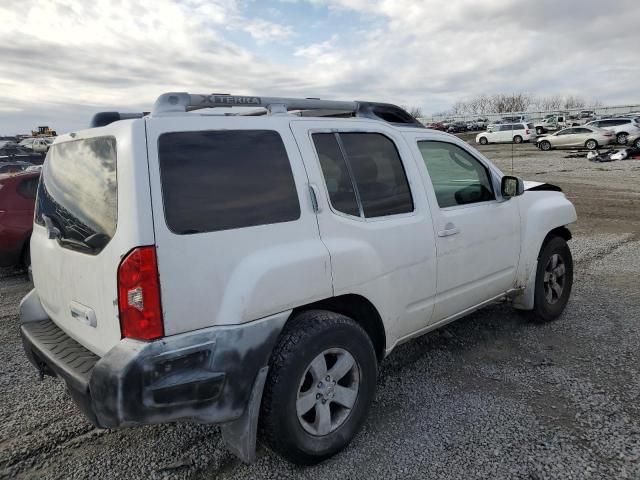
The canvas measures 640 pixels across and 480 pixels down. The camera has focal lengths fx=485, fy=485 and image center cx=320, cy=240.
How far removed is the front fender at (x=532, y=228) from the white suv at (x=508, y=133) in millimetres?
34125

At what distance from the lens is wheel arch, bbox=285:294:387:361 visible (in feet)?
9.17

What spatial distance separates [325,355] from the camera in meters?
2.68

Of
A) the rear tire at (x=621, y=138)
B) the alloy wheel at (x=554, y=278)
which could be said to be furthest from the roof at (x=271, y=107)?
the rear tire at (x=621, y=138)

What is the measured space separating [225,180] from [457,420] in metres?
2.08

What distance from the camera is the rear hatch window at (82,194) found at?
89.2 inches

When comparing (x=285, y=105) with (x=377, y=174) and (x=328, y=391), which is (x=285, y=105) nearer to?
(x=377, y=174)

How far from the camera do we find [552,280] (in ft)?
15.1

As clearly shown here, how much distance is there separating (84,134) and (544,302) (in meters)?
3.98

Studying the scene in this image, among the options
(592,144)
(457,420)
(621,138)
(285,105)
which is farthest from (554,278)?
(621,138)

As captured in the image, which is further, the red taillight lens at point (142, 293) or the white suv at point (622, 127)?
the white suv at point (622, 127)

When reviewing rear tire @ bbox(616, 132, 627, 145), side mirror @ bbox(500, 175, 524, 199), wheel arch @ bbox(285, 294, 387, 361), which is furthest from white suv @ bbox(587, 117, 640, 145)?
wheel arch @ bbox(285, 294, 387, 361)

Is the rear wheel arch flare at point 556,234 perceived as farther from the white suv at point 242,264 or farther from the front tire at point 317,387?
the front tire at point 317,387

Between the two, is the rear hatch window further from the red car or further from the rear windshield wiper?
the red car

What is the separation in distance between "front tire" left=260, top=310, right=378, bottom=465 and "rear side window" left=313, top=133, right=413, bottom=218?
0.69 metres
